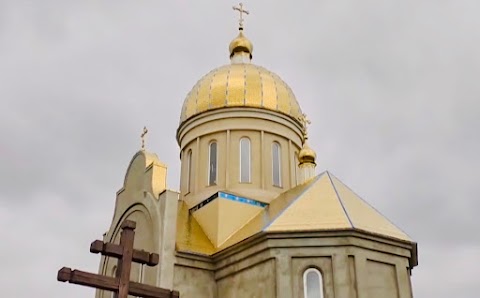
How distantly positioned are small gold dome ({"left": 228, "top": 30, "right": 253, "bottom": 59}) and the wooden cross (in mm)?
15769

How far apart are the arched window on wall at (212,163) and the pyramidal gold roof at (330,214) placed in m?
3.97

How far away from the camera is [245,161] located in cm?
1909

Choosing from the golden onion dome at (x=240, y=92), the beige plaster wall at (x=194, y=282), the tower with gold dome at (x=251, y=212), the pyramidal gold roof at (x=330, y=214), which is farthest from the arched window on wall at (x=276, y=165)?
the beige plaster wall at (x=194, y=282)

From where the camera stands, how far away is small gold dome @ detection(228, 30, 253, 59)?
22.6 metres

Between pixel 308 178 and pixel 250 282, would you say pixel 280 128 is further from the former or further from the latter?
pixel 250 282

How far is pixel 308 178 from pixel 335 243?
4.63 metres

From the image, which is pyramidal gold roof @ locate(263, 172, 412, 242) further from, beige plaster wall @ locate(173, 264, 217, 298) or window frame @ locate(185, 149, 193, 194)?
window frame @ locate(185, 149, 193, 194)

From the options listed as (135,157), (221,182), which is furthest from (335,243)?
(135,157)

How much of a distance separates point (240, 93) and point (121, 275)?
13.2 meters

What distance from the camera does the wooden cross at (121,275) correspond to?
6898 mm

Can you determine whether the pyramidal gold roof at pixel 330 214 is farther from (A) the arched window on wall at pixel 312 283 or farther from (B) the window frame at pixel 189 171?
(B) the window frame at pixel 189 171

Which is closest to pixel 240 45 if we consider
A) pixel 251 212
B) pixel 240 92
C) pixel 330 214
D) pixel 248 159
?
pixel 240 92

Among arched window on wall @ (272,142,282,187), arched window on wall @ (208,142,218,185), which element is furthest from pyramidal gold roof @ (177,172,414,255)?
arched window on wall @ (208,142,218,185)

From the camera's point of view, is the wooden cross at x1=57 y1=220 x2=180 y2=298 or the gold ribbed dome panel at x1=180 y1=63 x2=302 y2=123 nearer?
the wooden cross at x1=57 y1=220 x2=180 y2=298
